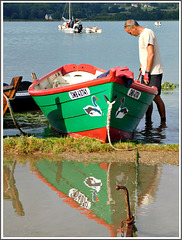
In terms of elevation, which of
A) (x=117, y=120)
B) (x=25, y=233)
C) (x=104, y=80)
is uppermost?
(x=104, y=80)

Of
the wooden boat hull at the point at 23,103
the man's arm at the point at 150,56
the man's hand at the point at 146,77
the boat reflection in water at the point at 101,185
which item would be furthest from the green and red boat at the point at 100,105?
the wooden boat hull at the point at 23,103

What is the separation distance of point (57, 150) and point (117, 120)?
129 centimetres

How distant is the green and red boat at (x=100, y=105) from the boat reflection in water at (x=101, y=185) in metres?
1.09

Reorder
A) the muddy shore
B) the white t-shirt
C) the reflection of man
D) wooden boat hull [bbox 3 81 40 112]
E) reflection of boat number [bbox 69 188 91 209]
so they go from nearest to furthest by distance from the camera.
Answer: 1. the reflection of man
2. reflection of boat number [bbox 69 188 91 209]
3. the muddy shore
4. the white t-shirt
5. wooden boat hull [bbox 3 81 40 112]

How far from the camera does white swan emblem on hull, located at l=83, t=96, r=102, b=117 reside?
932cm

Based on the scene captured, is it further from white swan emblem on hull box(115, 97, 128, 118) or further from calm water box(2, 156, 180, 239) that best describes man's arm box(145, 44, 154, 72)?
calm water box(2, 156, 180, 239)

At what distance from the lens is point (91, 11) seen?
13375 centimetres

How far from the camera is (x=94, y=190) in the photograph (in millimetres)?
7426

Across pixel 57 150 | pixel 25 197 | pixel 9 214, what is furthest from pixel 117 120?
pixel 9 214

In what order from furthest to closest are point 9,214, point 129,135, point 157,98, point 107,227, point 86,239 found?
point 157,98 → point 129,135 → point 9,214 → point 107,227 → point 86,239

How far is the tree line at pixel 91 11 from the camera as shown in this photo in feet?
414

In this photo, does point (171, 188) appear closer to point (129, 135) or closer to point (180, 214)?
point (180, 214)

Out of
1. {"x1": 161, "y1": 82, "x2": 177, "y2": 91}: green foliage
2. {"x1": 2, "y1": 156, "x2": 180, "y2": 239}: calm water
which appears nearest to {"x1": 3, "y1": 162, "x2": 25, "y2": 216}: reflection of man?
{"x1": 2, "y1": 156, "x2": 180, "y2": 239}: calm water

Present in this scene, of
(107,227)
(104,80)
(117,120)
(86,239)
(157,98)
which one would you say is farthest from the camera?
(157,98)
